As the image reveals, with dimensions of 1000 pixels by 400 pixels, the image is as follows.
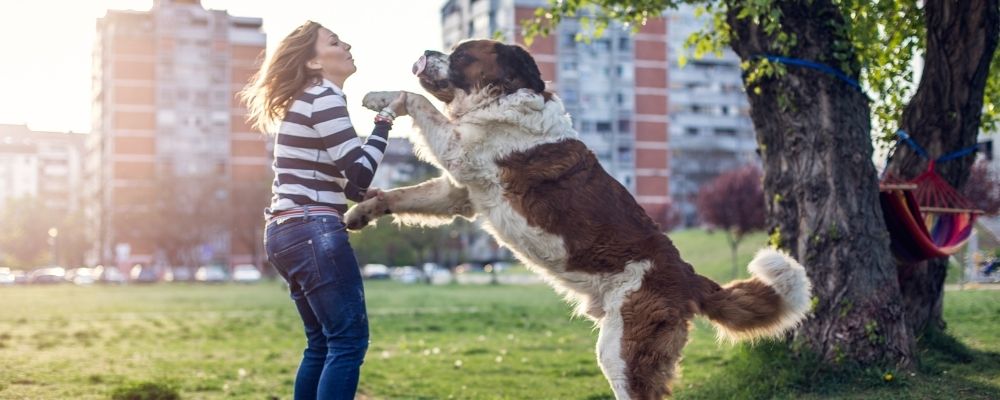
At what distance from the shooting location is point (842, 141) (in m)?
7.14

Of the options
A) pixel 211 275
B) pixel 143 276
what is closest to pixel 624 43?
pixel 211 275

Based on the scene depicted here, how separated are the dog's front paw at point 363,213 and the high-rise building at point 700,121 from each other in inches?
3644

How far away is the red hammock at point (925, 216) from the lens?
7.38 metres

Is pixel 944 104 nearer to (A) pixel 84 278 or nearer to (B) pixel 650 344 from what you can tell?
(B) pixel 650 344

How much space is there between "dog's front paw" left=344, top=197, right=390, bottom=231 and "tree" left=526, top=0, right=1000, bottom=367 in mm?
2954

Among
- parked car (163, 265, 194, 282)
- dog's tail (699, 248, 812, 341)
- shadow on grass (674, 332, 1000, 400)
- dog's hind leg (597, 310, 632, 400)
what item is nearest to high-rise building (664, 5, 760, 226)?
parked car (163, 265, 194, 282)

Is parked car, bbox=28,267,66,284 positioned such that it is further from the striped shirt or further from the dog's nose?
the striped shirt

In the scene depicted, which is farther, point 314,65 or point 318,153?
point 314,65

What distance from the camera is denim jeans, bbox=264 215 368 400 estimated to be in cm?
476

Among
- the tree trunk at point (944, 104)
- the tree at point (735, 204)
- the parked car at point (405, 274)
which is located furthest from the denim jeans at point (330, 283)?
the parked car at point (405, 274)

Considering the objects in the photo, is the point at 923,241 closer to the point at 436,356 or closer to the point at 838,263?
the point at 838,263

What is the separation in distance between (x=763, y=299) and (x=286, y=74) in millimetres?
2799

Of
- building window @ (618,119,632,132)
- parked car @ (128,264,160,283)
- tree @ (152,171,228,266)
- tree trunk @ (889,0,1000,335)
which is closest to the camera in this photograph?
tree trunk @ (889,0,1000,335)

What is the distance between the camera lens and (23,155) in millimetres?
123938
